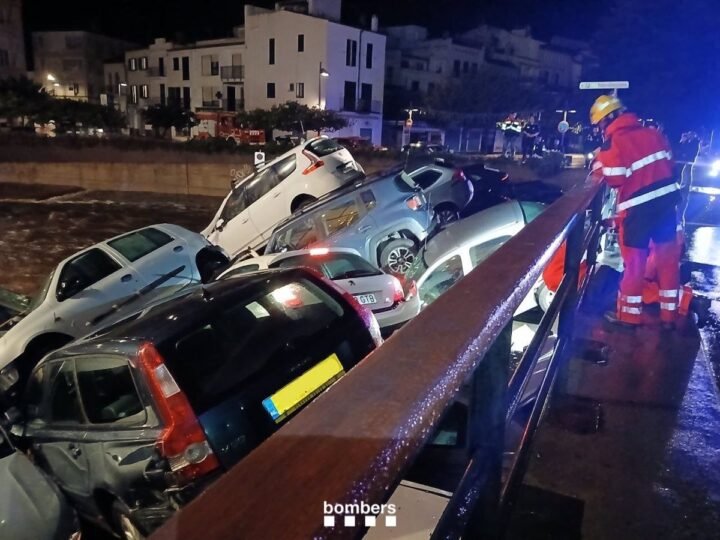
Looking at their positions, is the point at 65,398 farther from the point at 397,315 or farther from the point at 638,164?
the point at 638,164

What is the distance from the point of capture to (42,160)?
28.8 metres

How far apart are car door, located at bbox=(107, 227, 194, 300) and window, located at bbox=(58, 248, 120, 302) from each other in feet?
0.69

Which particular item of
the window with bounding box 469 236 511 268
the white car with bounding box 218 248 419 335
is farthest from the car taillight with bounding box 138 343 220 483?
the window with bounding box 469 236 511 268

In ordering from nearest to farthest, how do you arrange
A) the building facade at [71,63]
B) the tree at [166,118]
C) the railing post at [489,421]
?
the railing post at [489,421] → the tree at [166,118] → the building facade at [71,63]

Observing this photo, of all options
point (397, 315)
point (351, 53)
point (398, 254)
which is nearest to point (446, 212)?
point (398, 254)

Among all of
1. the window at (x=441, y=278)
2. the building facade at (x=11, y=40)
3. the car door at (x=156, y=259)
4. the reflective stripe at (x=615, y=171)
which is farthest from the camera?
the building facade at (x=11, y=40)

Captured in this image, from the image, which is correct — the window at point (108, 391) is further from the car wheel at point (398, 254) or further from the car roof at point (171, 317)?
the car wheel at point (398, 254)

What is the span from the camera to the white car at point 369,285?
682 centimetres

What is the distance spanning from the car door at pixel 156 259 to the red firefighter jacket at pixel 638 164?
6117 mm

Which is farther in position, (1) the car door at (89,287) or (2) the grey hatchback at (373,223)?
(2) the grey hatchback at (373,223)

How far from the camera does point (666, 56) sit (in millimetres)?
9180

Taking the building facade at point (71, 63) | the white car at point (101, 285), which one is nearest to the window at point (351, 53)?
the building facade at point (71, 63)

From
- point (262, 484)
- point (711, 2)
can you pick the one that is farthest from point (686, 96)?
A: point (262, 484)

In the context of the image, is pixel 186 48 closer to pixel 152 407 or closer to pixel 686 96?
pixel 686 96
